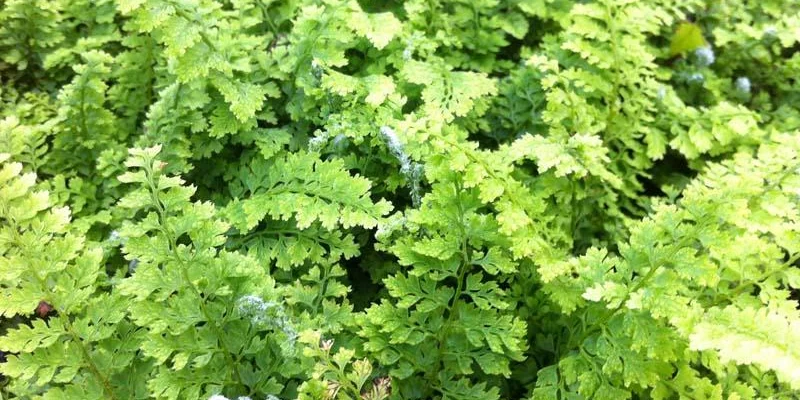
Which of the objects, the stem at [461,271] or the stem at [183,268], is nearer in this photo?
the stem at [183,268]

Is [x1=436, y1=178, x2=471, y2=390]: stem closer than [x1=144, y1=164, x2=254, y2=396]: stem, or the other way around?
[x1=144, y1=164, x2=254, y2=396]: stem

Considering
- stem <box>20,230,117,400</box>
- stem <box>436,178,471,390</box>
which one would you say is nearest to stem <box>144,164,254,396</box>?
stem <box>20,230,117,400</box>

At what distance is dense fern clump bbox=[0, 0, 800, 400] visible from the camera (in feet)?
6.05

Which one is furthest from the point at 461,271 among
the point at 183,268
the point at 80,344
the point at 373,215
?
the point at 80,344

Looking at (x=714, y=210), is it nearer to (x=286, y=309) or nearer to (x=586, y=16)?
(x=586, y=16)

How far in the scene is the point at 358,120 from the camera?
7.48 feet

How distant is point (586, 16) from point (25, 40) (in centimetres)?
237

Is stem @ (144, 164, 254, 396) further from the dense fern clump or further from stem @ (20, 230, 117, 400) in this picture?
stem @ (20, 230, 117, 400)

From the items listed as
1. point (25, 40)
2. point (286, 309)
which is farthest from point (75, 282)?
point (25, 40)

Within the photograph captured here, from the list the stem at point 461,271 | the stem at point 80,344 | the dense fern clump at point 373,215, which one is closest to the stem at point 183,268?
the dense fern clump at point 373,215

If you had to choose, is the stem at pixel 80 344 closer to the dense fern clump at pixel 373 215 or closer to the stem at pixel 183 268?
the dense fern clump at pixel 373 215

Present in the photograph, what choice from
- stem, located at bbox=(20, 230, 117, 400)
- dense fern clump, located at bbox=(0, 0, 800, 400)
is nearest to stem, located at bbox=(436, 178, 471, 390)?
dense fern clump, located at bbox=(0, 0, 800, 400)

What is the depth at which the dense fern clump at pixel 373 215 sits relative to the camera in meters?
1.84

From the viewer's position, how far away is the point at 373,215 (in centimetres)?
200
